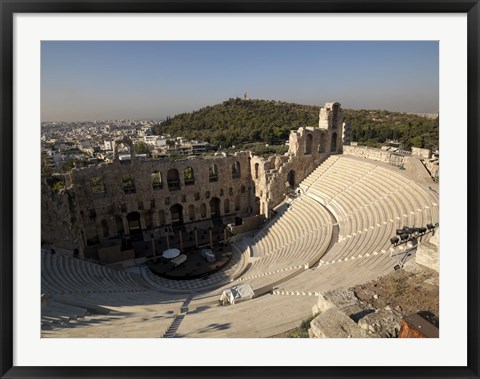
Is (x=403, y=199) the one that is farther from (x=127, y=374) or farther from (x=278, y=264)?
(x=127, y=374)

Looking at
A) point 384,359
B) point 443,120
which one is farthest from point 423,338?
point 443,120

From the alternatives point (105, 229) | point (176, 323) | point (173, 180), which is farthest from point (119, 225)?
point (176, 323)

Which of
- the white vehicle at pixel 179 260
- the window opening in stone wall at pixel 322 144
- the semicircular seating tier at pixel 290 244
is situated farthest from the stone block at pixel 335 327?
the window opening in stone wall at pixel 322 144

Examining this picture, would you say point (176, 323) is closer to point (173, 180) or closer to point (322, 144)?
point (173, 180)

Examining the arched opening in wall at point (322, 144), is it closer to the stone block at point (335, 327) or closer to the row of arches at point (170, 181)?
the row of arches at point (170, 181)

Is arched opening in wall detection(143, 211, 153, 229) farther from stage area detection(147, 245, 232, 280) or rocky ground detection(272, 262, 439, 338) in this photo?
rocky ground detection(272, 262, 439, 338)

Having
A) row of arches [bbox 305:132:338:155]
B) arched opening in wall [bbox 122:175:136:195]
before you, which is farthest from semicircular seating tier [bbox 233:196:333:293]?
arched opening in wall [bbox 122:175:136:195]
